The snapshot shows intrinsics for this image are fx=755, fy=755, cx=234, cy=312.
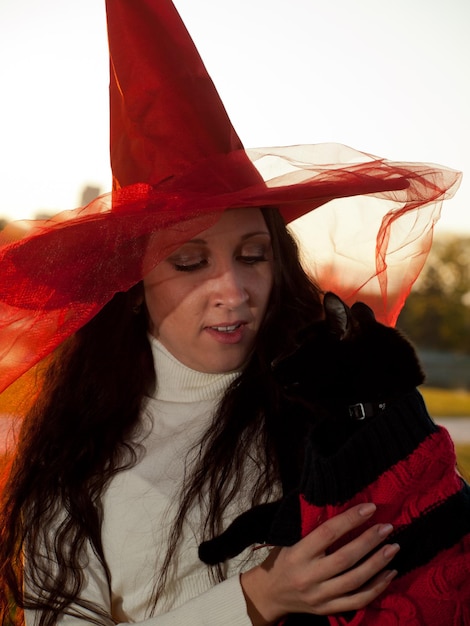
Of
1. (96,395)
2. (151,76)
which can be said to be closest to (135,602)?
(96,395)

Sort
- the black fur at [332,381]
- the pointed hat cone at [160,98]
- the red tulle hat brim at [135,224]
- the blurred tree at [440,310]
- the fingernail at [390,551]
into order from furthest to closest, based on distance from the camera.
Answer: the blurred tree at [440,310] < the pointed hat cone at [160,98] < the red tulle hat brim at [135,224] < the black fur at [332,381] < the fingernail at [390,551]

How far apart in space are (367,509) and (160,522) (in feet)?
2.04

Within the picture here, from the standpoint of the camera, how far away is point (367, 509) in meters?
1.35

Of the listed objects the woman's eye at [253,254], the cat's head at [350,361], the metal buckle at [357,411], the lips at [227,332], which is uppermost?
the woman's eye at [253,254]

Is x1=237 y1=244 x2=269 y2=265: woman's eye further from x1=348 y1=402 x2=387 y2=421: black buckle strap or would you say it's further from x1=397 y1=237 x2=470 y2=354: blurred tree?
x1=397 y1=237 x2=470 y2=354: blurred tree

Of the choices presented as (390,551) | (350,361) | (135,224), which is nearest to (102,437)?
(135,224)

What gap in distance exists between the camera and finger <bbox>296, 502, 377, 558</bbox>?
4.43 feet

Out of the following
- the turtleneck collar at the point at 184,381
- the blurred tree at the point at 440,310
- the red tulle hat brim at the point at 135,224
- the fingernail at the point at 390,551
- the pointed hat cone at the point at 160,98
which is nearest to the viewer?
the fingernail at the point at 390,551

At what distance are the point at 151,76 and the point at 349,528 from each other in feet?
3.55

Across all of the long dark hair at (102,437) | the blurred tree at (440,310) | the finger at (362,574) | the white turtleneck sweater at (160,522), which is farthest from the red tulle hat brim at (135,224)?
the blurred tree at (440,310)

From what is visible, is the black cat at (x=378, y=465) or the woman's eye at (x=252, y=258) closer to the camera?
the black cat at (x=378, y=465)

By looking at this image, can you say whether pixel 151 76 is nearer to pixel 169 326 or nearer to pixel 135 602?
pixel 169 326

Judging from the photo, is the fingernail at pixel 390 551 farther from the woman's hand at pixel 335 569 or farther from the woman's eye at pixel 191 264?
the woman's eye at pixel 191 264

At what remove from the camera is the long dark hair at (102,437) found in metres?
1.79
